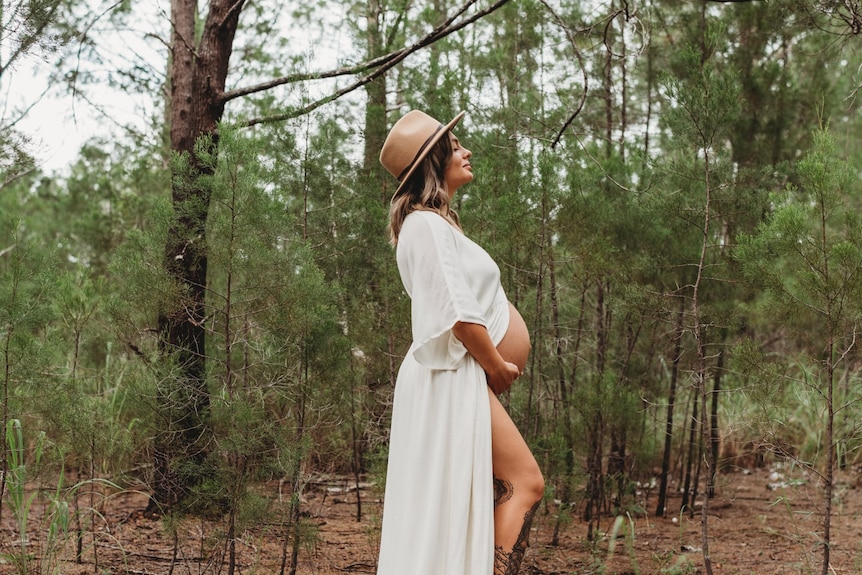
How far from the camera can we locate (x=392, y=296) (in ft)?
16.6

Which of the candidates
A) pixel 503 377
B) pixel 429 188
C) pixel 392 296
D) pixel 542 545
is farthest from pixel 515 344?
pixel 542 545

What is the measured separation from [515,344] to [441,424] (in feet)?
1.57

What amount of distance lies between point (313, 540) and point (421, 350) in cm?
175

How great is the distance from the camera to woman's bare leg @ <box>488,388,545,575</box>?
9.66ft

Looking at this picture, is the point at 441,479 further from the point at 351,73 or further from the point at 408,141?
the point at 351,73

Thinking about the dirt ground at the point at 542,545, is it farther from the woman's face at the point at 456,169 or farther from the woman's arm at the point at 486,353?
the woman's face at the point at 456,169

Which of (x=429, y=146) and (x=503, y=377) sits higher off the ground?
(x=429, y=146)

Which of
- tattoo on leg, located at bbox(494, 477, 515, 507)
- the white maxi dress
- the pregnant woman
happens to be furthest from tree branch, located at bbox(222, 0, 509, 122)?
tattoo on leg, located at bbox(494, 477, 515, 507)

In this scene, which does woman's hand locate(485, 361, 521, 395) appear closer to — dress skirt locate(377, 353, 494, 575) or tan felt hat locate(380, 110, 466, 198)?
dress skirt locate(377, 353, 494, 575)

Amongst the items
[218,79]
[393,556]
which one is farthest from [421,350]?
[218,79]

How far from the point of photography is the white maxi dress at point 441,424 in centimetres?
286

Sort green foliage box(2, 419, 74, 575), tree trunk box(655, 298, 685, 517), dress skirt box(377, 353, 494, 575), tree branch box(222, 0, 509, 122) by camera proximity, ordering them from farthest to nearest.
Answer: tree trunk box(655, 298, 685, 517) → tree branch box(222, 0, 509, 122) → green foliage box(2, 419, 74, 575) → dress skirt box(377, 353, 494, 575)

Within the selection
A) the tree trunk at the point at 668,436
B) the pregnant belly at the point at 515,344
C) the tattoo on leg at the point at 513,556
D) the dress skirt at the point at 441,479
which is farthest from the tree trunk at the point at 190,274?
the tree trunk at the point at 668,436

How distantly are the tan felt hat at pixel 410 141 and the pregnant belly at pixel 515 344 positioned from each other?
71cm
